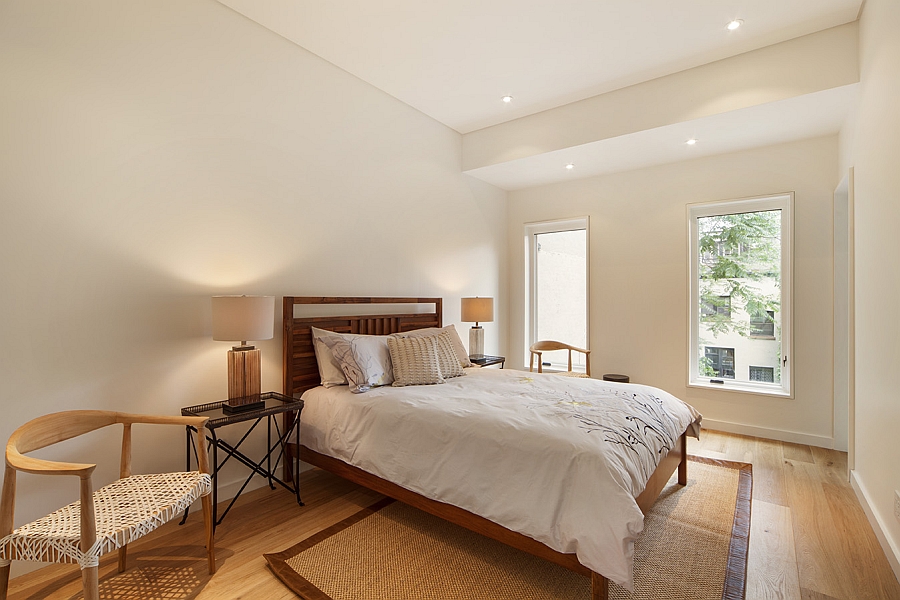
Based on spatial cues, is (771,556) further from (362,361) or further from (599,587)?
(362,361)

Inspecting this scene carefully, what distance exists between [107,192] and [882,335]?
13.4 ft

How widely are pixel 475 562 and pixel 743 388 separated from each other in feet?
11.1

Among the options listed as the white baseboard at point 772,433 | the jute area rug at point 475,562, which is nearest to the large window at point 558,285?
the white baseboard at point 772,433

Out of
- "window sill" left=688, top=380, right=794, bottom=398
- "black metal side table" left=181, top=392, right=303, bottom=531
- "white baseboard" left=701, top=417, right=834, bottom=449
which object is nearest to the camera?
"black metal side table" left=181, top=392, right=303, bottom=531

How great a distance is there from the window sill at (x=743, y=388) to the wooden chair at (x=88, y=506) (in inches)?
168

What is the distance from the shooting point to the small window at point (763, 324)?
13.2ft

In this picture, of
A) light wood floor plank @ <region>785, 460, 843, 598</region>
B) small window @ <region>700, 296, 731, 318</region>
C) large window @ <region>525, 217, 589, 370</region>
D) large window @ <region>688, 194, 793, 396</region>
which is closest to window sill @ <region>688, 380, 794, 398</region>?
large window @ <region>688, 194, 793, 396</region>

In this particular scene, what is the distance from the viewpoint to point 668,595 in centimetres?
189

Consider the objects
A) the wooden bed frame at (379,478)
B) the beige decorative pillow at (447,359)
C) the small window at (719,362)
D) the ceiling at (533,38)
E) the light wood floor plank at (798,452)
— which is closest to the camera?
the wooden bed frame at (379,478)

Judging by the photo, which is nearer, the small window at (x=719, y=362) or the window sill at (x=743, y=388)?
the window sill at (x=743, y=388)

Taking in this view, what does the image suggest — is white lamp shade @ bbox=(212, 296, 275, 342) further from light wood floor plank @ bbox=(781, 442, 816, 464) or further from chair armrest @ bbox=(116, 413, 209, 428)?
light wood floor plank @ bbox=(781, 442, 816, 464)

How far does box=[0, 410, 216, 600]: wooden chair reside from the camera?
1.47 meters

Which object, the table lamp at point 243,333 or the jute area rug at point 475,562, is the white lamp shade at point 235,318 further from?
the jute area rug at point 475,562

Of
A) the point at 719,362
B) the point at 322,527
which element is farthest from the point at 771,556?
the point at 719,362
